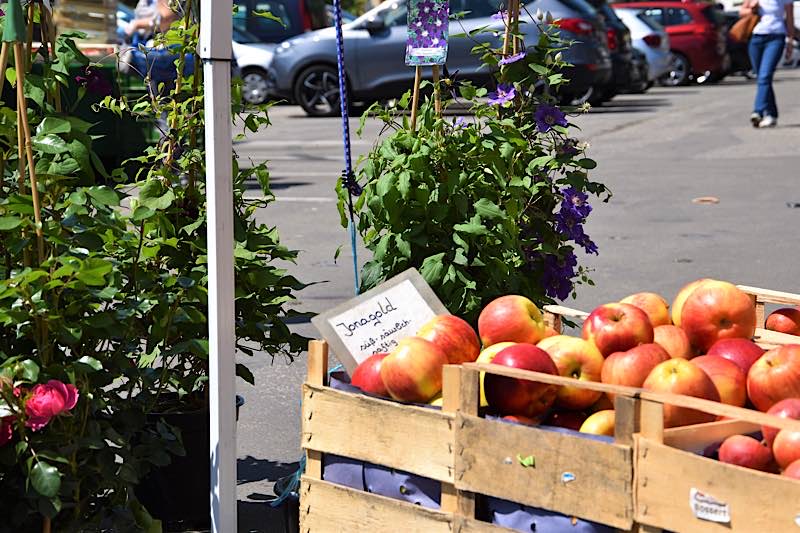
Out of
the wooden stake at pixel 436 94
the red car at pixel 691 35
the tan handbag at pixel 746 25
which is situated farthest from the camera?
the red car at pixel 691 35

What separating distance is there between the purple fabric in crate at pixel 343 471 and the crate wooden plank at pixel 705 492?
72cm

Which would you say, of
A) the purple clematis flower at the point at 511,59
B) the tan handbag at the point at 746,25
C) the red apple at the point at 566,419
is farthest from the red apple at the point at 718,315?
the tan handbag at the point at 746,25

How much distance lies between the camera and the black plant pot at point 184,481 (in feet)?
11.5

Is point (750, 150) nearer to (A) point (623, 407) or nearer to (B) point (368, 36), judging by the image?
(B) point (368, 36)

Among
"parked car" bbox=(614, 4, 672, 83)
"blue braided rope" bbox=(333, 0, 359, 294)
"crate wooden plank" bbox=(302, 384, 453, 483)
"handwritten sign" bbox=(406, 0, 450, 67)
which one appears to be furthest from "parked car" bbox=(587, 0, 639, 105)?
"crate wooden plank" bbox=(302, 384, 453, 483)

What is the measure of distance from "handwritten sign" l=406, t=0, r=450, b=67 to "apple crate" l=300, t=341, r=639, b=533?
123 cm

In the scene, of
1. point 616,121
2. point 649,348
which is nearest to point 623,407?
point 649,348

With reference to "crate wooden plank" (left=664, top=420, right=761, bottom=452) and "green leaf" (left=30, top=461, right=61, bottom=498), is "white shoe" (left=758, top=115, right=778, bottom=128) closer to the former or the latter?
"crate wooden plank" (left=664, top=420, right=761, bottom=452)

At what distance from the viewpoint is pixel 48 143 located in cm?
290

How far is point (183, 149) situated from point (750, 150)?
10.8m

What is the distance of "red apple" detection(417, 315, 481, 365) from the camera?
9.57 feet

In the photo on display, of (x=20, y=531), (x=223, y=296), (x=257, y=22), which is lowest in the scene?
(x=20, y=531)

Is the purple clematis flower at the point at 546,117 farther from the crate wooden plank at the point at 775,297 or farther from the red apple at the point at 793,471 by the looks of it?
the red apple at the point at 793,471

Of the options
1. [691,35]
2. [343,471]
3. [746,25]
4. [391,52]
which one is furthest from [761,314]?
[691,35]
